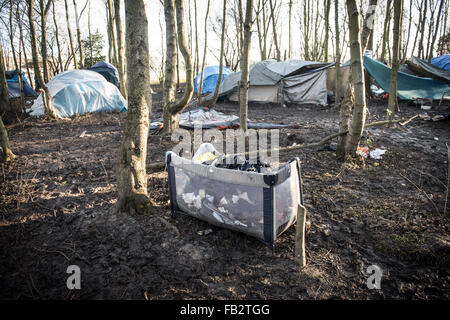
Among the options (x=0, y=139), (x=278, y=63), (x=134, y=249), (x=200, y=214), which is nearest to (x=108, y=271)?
(x=134, y=249)

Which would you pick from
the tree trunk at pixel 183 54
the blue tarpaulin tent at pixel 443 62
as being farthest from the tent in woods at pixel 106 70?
the blue tarpaulin tent at pixel 443 62

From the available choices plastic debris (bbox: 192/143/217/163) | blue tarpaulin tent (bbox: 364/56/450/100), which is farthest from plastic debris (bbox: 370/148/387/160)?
blue tarpaulin tent (bbox: 364/56/450/100)

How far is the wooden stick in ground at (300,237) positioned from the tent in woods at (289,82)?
11079 millimetres

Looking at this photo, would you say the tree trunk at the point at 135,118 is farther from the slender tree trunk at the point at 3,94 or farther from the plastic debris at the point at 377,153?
the slender tree trunk at the point at 3,94

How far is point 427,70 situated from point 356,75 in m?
8.70

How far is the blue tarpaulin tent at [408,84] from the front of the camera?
33.1 ft

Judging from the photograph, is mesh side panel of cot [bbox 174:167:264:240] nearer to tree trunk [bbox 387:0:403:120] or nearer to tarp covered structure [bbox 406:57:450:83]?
tree trunk [bbox 387:0:403:120]

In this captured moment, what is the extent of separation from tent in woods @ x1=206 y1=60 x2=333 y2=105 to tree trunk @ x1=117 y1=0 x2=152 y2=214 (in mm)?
10716

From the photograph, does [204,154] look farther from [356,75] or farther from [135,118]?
[356,75]

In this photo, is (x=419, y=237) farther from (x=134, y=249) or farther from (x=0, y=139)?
(x=0, y=139)

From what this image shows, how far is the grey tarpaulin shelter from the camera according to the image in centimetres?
230

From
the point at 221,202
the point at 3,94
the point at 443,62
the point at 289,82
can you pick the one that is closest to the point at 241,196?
the point at 221,202

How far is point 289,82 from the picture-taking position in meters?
12.8
